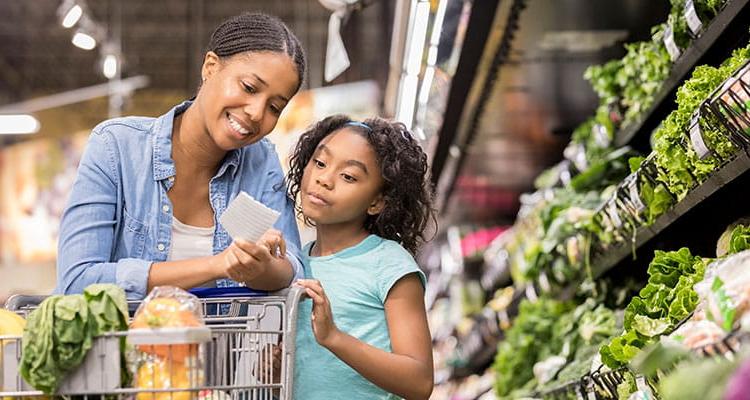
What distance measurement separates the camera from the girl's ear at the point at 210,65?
98.1 inches

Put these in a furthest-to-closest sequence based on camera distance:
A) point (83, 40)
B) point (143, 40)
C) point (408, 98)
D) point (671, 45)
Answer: point (143, 40), point (83, 40), point (408, 98), point (671, 45)

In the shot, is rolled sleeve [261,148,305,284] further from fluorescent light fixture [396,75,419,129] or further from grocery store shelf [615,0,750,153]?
fluorescent light fixture [396,75,419,129]

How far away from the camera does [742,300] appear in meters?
1.75

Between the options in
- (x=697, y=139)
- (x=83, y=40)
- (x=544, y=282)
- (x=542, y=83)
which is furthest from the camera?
(x=83, y=40)

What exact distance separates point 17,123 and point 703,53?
364 inches

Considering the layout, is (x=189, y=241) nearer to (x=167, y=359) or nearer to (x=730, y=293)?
(x=167, y=359)

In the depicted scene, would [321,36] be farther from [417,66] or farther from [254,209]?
[254,209]

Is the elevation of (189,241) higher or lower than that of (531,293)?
lower

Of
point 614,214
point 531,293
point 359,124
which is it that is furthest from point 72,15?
point 359,124

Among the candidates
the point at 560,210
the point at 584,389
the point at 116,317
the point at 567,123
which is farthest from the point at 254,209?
the point at 567,123

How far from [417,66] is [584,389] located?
6.00 ft

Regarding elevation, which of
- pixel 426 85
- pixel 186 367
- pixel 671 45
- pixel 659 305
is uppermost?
pixel 426 85

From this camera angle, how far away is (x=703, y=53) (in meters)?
2.99

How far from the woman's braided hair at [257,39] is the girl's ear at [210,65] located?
1 centimetres
